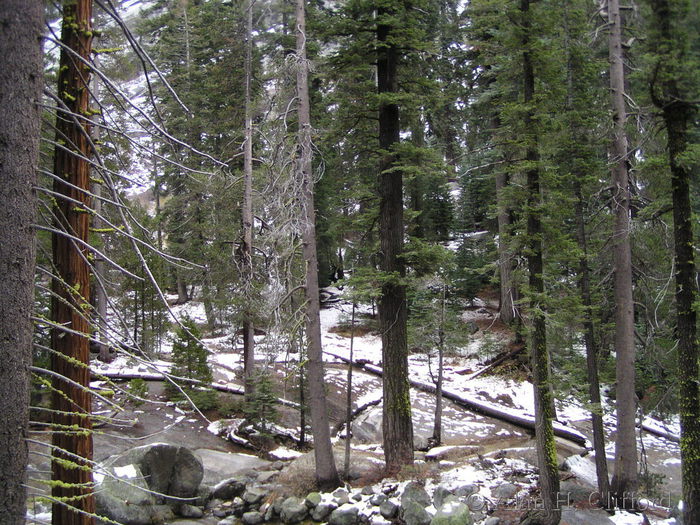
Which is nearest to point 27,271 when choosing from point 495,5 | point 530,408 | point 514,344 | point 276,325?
point 276,325

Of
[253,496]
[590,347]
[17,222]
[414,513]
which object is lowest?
[253,496]

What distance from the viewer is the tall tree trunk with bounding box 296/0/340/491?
11.0 m

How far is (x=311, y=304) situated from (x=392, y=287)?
1.94m

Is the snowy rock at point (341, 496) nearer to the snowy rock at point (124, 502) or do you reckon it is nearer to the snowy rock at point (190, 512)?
the snowy rock at point (190, 512)

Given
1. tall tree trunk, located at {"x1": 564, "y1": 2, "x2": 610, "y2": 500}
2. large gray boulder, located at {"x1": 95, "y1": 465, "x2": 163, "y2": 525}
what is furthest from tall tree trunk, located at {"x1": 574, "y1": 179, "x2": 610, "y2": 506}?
large gray boulder, located at {"x1": 95, "y1": 465, "x2": 163, "y2": 525}

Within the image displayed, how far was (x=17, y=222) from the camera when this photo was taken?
2965 mm

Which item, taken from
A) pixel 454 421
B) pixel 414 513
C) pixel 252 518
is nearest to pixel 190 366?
pixel 252 518

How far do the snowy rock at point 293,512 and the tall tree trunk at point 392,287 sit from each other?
2.21 metres

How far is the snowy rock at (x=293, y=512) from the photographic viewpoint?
10117 mm

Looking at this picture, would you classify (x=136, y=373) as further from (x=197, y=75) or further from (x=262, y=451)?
(x=197, y=75)

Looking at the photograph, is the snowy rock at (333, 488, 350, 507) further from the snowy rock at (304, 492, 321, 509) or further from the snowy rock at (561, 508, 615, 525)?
the snowy rock at (561, 508, 615, 525)

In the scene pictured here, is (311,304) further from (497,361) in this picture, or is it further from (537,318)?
(497,361)

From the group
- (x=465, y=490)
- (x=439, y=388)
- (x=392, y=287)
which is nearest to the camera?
(x=465, y=490)

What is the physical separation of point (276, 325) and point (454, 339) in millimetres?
8527
